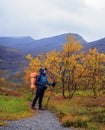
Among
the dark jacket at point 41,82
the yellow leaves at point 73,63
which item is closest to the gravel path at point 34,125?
the dark jacket at point 41,82

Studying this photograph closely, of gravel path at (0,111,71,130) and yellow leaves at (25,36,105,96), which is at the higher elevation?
yellow leaves at (25,36,105,96)

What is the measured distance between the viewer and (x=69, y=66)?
39156 millimetres

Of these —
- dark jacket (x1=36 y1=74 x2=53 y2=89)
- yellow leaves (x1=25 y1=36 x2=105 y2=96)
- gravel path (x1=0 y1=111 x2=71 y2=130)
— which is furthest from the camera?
yellow leaves (x1=25 y1=36 x2=105 y2=96)

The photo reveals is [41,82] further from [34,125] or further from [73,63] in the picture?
[73,63]

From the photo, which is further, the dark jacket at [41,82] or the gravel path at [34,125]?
the dark jacket at [41,82]

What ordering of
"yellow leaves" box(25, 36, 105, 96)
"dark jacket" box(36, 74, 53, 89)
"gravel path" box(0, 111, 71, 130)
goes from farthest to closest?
"yellow leaves" box(25, 36, 105, 96)
"dark jacket" box(36, 74, 53, 89)
"gravel path" box(0, 111, 71, 130)

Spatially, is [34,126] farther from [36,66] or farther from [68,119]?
[36,66]

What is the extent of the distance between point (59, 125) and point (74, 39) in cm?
2401

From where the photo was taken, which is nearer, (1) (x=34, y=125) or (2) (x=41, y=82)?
(1) (x=34, y=125)

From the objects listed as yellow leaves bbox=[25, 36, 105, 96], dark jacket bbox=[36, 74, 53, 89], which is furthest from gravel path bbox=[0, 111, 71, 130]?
yellow leaves bbox=[25, 36, 105, 96]

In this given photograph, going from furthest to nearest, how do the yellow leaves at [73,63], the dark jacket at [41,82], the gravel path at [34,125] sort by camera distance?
the yellow leaves at [73,63], the dark jacket at [41,82], the gravel path at [34,125]

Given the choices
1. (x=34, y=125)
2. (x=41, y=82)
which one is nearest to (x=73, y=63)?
(x=41, y=82)

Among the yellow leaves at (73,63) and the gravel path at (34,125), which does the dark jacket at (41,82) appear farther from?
the yellow leaves at (73,63)

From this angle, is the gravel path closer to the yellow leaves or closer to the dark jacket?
the dark jacket
